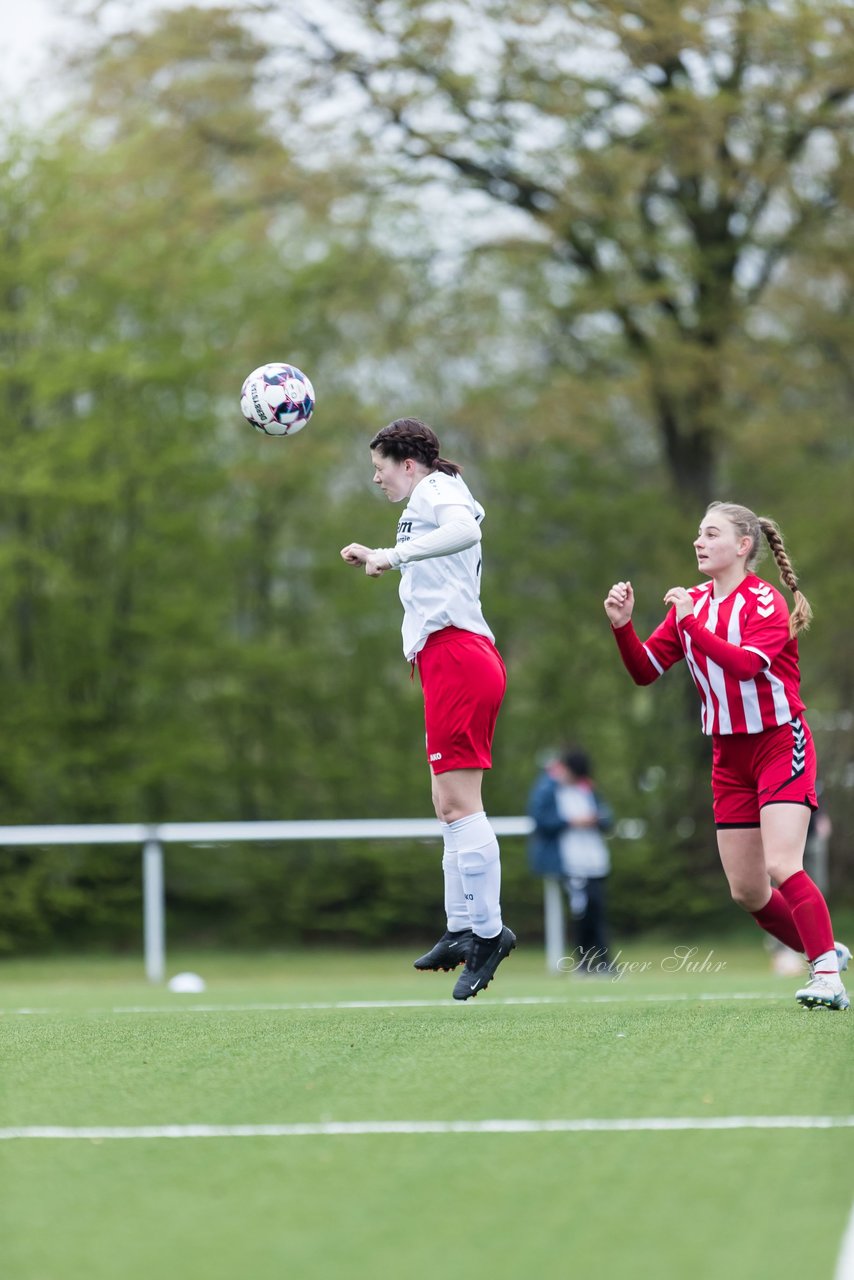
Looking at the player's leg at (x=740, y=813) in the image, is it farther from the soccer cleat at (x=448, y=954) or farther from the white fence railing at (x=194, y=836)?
the white fence railing at (x=194, y=836)

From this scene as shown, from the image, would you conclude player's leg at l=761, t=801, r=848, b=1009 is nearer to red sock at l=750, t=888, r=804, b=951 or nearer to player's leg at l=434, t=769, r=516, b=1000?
red sock at l=750, t=888, r=804, b=951

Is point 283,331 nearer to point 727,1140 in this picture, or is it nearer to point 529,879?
point 529,879

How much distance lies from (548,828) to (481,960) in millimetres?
8275

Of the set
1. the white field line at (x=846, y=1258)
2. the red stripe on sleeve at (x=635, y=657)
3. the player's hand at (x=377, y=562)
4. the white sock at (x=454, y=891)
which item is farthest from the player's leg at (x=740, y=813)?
the white field line at (x=846, y=1258)

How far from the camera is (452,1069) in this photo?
485cm

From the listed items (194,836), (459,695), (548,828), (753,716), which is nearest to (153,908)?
(194,836)

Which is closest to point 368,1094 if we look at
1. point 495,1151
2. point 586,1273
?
point 495,1151

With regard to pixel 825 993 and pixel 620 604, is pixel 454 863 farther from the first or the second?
pixel 825 993

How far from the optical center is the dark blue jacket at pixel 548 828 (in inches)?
571

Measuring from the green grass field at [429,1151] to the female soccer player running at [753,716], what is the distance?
41 centimetres

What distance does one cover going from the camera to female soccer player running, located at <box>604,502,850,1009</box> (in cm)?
611

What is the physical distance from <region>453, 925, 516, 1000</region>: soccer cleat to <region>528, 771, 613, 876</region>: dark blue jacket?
8141 millimetres

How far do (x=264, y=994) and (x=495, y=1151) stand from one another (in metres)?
6.62

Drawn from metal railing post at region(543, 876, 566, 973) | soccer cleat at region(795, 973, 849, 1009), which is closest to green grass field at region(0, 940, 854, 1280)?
soccer cleat at region(795, 973, 849, 1009)
